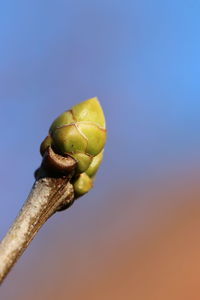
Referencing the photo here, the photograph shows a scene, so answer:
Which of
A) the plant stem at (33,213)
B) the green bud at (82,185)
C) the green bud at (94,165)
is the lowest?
the plant stem at (33,213)

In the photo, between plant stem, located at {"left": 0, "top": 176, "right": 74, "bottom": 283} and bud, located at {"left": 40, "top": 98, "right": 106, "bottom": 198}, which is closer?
plant stem, located at {"left": 0, "top": 176, "right": 74, "bottom": 283}

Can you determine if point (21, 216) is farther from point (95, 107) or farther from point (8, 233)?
point (95, 107)

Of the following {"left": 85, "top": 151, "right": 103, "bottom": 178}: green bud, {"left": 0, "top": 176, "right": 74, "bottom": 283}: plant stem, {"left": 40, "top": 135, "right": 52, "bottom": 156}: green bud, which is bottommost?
{"left": 0, "top": 176, "right": 74, "bottom": 283}: plant stem

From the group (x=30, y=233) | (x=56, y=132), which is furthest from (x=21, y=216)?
(x=56, y=132)

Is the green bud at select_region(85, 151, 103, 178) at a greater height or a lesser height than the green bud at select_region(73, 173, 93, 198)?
greater

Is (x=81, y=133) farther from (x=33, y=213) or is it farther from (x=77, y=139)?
(x=33, y=213)

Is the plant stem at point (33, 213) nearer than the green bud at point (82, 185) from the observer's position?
Yes
